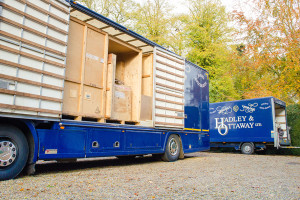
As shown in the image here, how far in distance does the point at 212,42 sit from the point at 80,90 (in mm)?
17705

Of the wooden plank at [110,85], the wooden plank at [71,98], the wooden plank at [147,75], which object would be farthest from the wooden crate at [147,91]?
the wooden plank at [71,98]

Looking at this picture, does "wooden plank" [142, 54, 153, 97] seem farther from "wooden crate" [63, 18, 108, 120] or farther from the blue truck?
the blue truck

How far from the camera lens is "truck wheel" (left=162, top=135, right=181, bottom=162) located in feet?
29.3

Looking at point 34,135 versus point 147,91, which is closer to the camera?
point 34,135

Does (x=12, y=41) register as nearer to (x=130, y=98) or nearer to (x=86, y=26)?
(x=86, y=26)

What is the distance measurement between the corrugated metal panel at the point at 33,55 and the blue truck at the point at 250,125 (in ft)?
36.8

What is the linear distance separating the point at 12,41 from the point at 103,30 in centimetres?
289

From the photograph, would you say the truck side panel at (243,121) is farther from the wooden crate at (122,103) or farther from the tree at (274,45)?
the wooden crate at (122,103)

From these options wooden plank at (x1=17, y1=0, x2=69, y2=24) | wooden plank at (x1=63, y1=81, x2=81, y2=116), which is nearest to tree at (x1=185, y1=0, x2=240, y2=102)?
wooden plank at (x1=63, y1=81, x2=81, y2=116)

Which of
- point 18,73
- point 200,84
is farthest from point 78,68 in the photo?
point 200,84

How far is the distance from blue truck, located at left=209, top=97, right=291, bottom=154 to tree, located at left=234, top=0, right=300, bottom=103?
0.92 metres

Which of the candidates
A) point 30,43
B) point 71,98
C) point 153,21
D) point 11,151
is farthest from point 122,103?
point 153,21

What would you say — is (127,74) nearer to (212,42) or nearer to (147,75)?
(147,75)

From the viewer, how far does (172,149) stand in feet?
30.1
